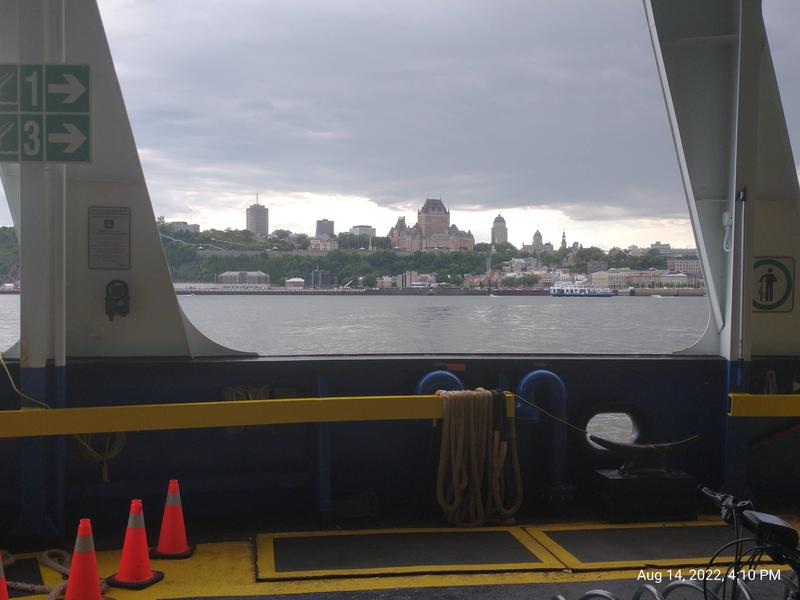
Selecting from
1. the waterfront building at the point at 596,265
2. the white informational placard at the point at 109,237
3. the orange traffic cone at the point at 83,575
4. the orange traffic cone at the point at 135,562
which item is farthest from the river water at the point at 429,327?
the orange traffic cone at the point at 83,575

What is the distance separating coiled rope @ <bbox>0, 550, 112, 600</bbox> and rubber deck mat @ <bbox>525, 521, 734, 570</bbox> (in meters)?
2.52

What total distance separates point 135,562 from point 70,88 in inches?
104

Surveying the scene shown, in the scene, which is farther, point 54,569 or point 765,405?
point 765,405

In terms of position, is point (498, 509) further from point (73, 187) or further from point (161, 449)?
point (73, 187)

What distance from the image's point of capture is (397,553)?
442 centimetres

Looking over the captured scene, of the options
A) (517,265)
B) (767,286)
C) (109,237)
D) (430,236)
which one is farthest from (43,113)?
(517,265)

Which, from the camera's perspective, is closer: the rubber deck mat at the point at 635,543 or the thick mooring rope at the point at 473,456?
the rubber deck mat at the point at 635,543

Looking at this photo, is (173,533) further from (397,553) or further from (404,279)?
(404,279)

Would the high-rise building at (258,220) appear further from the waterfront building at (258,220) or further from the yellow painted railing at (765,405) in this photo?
the yellow painted railing at (765,405)

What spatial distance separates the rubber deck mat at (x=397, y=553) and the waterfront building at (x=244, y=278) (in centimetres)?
344

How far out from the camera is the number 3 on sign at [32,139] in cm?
441

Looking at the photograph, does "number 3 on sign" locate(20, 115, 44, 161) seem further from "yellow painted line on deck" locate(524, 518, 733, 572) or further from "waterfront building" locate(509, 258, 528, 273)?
"waterfront building" locate(509, 258, 528, 273)

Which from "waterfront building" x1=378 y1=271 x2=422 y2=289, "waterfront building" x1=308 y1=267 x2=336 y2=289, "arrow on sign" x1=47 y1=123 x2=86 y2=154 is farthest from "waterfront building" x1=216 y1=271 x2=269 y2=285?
"arrow on sign" x1=47 y1=123 x2=86 y2=154

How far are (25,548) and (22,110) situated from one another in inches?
97.8
